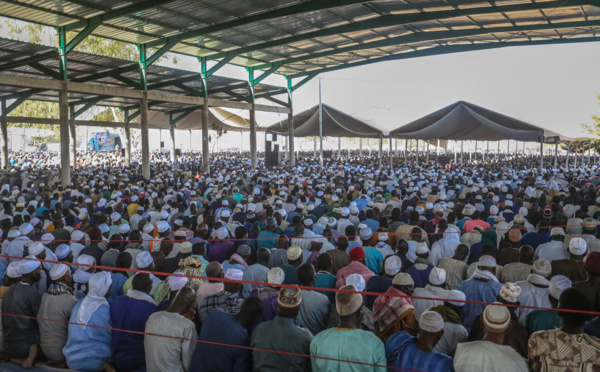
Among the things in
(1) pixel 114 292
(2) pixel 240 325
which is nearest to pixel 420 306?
(2) pixel 240 325

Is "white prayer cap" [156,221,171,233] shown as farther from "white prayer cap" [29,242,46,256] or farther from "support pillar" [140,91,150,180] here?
"support pillar" [140,91,150,180]

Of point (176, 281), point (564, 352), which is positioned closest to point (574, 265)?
point (564, 352)

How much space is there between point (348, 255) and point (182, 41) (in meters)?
14.3

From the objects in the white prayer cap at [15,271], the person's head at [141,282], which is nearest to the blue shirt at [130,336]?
the person's head at [141,282]

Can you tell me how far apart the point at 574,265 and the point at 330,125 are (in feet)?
56.1

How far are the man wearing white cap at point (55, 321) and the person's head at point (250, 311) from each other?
1777 mm

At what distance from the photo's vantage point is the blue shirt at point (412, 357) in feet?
9.07

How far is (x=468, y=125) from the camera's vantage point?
17875mm

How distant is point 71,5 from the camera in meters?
12.7

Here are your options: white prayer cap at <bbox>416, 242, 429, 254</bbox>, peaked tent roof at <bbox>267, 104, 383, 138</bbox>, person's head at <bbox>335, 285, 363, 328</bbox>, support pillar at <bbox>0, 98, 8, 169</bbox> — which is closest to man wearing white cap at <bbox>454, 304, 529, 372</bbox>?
person's head at <bbox>335, 285, 363, 328</bbox>

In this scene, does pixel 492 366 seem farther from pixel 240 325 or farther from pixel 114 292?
pixel 114 292

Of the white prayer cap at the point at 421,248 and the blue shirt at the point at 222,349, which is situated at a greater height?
the white prayer cap at the point at 421,248

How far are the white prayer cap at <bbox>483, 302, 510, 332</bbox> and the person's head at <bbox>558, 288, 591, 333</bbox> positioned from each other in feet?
1.22

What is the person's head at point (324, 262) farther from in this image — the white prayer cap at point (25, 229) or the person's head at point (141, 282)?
the white prayer cap at point (25, 229)
